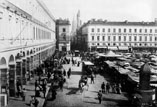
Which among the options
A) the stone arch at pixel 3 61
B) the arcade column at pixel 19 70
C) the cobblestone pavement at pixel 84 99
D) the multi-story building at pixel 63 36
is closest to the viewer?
the stone arch at pixel 3 61

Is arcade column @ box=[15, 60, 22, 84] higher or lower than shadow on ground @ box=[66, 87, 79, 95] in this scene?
higher

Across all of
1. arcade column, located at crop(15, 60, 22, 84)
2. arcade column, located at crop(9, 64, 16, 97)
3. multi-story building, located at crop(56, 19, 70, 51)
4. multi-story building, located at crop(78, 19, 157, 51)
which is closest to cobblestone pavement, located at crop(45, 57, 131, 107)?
arcade column, located at crop(9, 64, 16, 97)

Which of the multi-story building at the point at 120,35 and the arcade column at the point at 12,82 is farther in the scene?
the multi-story building at the point at 120,35

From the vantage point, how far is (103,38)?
85.5 metres

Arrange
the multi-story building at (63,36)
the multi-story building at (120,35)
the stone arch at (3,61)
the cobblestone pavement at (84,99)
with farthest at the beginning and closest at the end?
the multi-story building at (63,36)
the multi-story building at (120,35)
the cobblestone pavement at (84,99)
the stone arch at (3,61)

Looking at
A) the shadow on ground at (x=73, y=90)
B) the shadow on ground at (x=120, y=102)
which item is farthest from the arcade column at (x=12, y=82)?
the shadow on ground at (x=120, y=102)

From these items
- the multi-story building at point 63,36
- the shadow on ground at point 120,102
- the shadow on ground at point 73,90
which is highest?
the multi-story building at point 63,36

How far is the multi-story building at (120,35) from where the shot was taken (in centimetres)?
8488

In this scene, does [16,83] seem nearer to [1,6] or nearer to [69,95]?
[69,95]

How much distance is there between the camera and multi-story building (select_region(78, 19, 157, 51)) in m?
84.9

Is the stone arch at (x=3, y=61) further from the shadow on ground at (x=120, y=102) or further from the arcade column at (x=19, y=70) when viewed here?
the shadow on ground at (x=120, y=102)

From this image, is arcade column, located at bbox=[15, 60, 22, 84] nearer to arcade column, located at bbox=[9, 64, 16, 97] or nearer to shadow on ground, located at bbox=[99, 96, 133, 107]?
arcade column, located at bbox=[9, 64, 16, 97]

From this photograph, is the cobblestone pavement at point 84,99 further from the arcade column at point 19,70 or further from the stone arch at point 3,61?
the stone arch at point 3,61

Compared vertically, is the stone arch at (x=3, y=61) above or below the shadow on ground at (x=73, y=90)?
above
